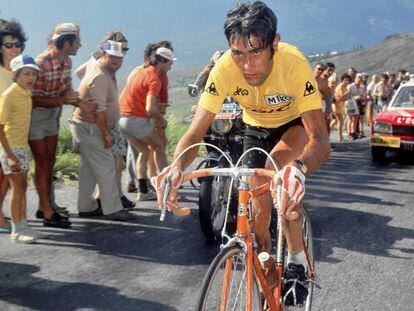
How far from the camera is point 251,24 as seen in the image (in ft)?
9.64

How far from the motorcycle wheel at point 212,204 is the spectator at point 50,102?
183 centimetres

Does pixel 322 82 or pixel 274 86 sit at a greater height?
pixel 322 82

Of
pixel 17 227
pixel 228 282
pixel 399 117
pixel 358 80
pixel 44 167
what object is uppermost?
pixel 358 80

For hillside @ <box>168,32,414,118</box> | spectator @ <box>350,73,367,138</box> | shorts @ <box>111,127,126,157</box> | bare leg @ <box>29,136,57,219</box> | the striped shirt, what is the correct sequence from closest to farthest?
the striped shirt → bare leg @ <box>29,136,57,219</box> → shorts @ <box>111,127,126,157</box> → spectator @ <box>350,73,367,138</box> → hillside @ <box>168,32,414,118</box>

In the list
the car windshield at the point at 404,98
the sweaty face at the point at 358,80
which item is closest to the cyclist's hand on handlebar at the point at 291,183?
the car windshield at the point at 404,98

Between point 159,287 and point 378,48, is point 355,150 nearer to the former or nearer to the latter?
point 159,287

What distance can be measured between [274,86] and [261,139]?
741 millimetres

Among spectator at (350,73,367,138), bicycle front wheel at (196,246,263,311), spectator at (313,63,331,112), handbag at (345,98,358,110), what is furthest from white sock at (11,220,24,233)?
spectator at (350,73,367,138)

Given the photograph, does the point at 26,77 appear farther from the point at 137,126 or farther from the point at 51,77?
the point at 137,126

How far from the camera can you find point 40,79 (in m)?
6.36

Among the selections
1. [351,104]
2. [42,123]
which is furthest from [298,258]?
[351,104]

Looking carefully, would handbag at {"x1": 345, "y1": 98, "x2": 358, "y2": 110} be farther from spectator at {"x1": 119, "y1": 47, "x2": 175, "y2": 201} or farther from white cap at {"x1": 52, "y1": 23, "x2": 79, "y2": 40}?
white cap at {"x1": 52, "y1": 23, "x2": 79, "y2": 40}

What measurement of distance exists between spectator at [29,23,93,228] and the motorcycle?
167cm

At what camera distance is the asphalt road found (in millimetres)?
4477
